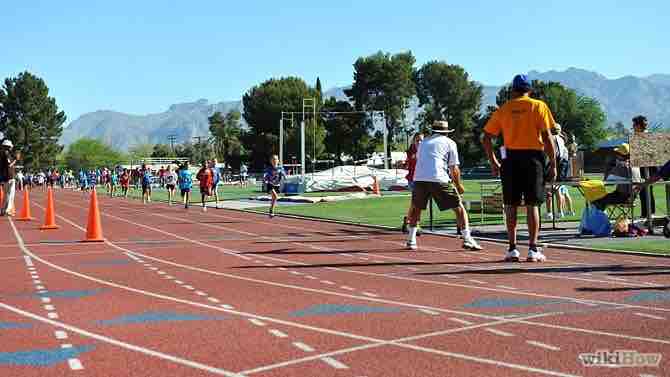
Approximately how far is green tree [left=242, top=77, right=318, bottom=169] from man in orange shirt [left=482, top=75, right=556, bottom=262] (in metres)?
82.8

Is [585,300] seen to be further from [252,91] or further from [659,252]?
[252,91]

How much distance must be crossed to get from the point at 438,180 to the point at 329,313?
5.60 m

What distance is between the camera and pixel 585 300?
7.48 meters

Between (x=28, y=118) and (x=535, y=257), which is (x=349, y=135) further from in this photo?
(x=535, y=257)

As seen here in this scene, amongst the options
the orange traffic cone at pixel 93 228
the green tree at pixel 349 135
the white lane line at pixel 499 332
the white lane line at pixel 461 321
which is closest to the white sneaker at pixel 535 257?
the white lane line at pixel 461 321

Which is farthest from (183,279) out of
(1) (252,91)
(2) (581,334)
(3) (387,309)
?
(1) (252,91)

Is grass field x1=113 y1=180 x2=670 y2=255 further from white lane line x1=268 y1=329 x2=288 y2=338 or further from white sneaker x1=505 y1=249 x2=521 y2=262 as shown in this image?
white lane line x1=268 y1=329 x2=288 y2=338

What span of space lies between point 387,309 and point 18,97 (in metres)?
131

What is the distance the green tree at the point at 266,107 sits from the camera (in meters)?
94.0

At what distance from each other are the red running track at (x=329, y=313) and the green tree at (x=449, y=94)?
285ft

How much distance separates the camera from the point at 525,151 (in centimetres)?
1030

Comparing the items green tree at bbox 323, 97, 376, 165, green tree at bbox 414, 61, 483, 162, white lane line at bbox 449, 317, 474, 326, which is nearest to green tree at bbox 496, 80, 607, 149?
green tree at bbox 414, 61, 483, 162

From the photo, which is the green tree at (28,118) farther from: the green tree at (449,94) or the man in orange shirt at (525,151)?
the man in orange shirt at (525,151)

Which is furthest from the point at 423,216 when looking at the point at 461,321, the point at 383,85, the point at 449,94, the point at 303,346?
the point at 449,94
